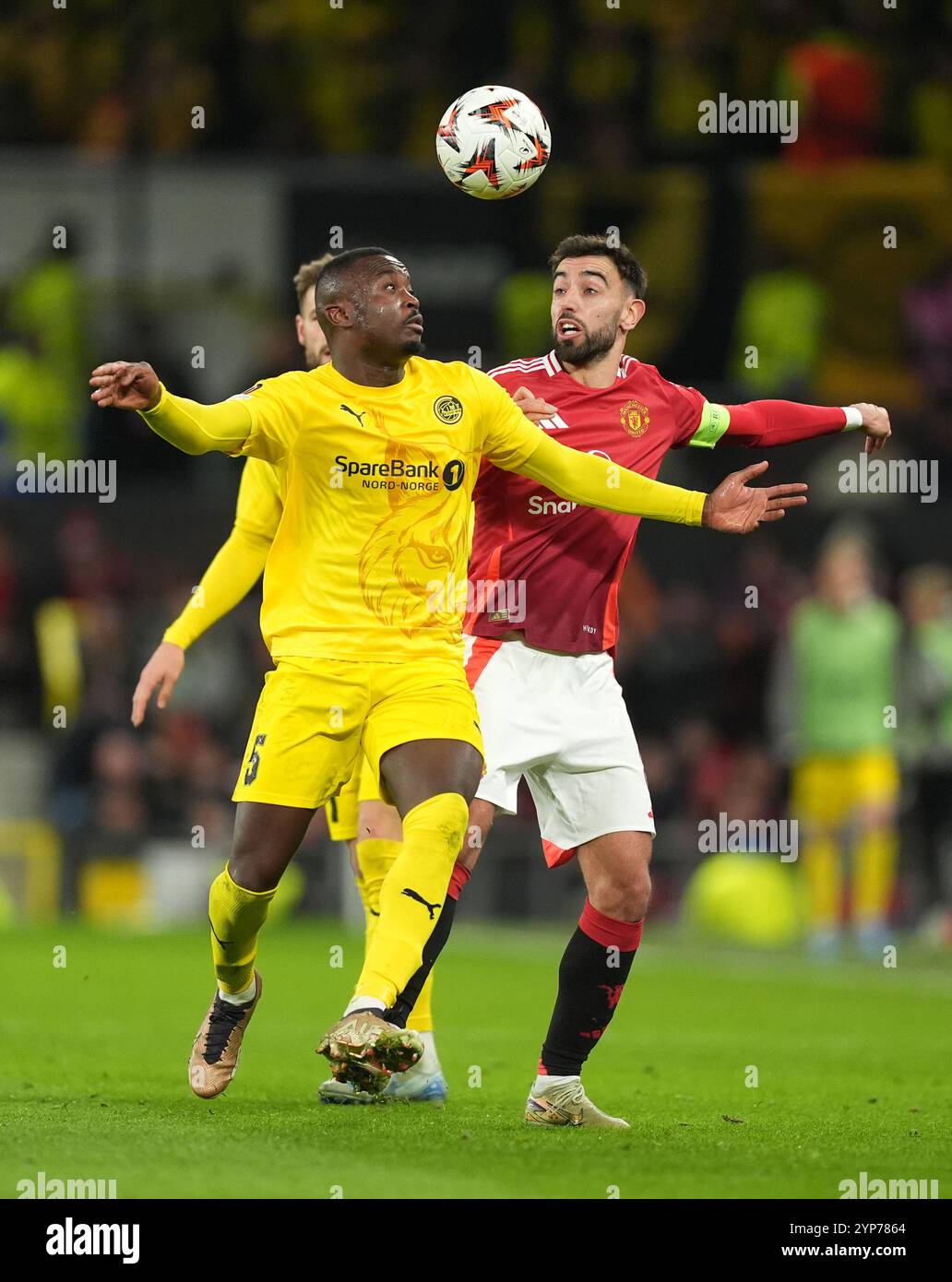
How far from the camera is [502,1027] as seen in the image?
10.0 meters

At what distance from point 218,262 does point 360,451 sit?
1234 centimetres

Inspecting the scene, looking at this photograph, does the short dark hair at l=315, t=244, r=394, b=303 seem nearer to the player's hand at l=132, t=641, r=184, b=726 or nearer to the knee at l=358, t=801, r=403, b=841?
the player's hand at l=132, t=641, r=184, b=726

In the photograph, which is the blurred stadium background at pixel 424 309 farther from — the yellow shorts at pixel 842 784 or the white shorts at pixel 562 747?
the white shorts at pixel 562 747

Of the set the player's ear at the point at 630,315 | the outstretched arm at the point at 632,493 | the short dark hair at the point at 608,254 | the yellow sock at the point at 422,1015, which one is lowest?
the yellow sock at the point at 422,1015

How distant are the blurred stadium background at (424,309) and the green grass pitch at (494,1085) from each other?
2280 millimetres

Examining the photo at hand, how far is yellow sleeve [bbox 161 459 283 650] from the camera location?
298 inches

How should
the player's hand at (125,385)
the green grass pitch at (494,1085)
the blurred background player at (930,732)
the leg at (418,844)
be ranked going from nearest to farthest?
1. the green grass pitch at (494,1085)
2. the player's hand at (125,385)
3. the leg at (418,844)
4. the blurred background player at (930,732)

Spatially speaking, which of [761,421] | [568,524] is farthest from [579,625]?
[761,421]

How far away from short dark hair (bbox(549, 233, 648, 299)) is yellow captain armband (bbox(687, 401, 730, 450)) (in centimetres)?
46

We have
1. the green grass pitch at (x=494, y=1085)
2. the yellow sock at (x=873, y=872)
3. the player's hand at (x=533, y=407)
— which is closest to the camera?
the green grass pitch at (x=494, y=1085)

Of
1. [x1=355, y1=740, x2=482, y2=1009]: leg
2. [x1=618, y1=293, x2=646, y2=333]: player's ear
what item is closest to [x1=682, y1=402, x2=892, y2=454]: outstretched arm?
[x1=618, y1=293, x2=646, y2=333]: player's ear

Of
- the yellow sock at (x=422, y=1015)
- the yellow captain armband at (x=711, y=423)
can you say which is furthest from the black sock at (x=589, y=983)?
the yellow captain armband at (x=711, y=423)

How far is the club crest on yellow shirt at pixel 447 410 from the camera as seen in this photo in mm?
6469
